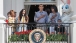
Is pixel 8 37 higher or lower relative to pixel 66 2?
lower

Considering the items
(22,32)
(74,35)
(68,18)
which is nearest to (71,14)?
(68,18)

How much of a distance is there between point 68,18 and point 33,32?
5.21 ft

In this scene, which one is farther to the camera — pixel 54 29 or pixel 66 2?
pixel 66 2

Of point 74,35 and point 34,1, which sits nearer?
point 74,35

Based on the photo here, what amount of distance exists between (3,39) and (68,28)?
2547mm

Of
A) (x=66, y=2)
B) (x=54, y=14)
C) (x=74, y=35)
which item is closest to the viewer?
(x=74, y=35)

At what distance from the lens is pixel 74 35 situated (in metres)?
13.4

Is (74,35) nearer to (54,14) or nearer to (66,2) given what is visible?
(54,14)

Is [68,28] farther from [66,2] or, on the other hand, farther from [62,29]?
[66,2]

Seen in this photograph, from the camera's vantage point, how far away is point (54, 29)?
1397 cm

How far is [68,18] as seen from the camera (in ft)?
46.1

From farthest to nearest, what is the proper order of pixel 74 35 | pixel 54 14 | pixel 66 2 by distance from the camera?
1. pixel 66 2
2. pixel 54 14
3. pixel 74 35

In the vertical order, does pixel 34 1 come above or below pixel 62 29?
above

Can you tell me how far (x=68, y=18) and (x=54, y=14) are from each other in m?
0.61
